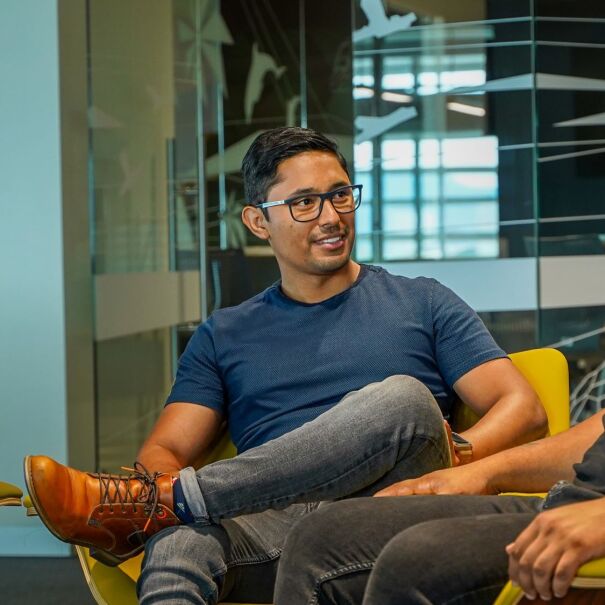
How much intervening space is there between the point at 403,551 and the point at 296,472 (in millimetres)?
465

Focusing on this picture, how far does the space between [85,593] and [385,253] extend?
1.90 metres

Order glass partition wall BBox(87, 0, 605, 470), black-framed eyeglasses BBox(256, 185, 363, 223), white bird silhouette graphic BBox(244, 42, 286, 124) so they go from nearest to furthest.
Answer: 1. black-framed eyeglasses BBox(256, 185, 363, 223)
2. glass partition wall BBox(87, 0, 605, 470)
3. white bird silhouette graphic BBox(244, 42, 286, 124)

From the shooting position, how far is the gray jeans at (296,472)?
6.39ft

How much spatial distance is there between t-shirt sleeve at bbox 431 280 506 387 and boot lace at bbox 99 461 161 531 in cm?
77

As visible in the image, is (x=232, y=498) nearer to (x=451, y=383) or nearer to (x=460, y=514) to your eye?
(x=460, y=514)

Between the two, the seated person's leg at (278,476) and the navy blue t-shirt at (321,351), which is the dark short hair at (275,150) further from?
the seated person's leg at (278,476)

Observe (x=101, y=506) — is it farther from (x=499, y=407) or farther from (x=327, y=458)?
(x=499, y=407)

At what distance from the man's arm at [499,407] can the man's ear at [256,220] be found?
639 mm

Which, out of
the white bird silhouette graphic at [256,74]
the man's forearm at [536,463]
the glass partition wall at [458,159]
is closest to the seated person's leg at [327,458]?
the man's forearm at [536,463]

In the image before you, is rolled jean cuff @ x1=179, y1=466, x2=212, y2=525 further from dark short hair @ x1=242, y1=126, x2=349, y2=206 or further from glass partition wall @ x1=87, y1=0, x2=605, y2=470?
glass partition wall @ x1=87, y1=0, x2=605, y2=470

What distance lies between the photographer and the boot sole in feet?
6.22

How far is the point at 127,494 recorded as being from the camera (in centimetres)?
200

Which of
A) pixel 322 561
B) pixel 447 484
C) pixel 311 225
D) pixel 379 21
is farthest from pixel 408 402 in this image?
pixel 379 21

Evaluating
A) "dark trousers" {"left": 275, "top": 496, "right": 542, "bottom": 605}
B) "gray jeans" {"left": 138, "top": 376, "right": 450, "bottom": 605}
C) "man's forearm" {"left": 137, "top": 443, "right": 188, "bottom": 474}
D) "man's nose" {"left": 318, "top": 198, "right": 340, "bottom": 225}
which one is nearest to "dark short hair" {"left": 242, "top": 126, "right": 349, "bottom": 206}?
"man's nose" {"left": 318, "top": 198, "right": 340, "bottom": 225}
